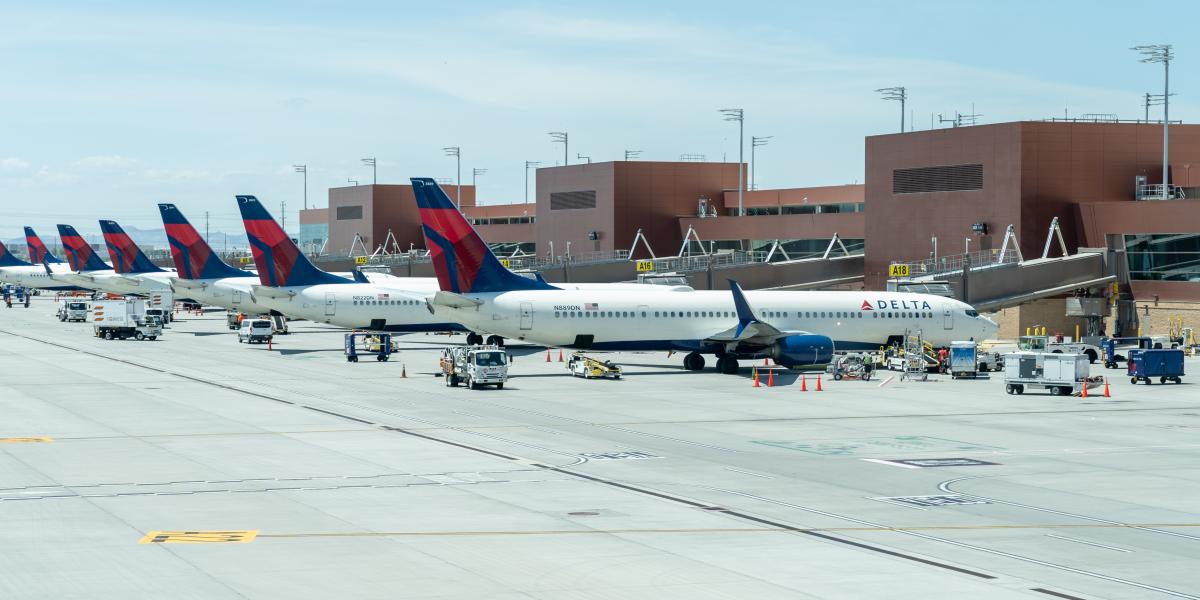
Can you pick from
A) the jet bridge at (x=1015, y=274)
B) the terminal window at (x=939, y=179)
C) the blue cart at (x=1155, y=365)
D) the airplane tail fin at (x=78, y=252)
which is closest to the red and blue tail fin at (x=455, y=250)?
the blue cart at (x=1155, y=365)

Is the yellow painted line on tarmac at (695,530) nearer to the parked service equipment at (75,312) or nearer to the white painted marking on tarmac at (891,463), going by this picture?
the white painted marking on tarmac at (891,463)

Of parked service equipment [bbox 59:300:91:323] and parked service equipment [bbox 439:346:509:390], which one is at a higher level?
parked service equipment [bbox 59:300:91:323]

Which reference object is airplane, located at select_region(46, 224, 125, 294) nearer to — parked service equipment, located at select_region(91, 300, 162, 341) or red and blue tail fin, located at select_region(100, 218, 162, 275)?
red and blue tail fin, located at select_region(100, 218, 162, 275)

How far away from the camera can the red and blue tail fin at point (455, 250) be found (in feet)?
193

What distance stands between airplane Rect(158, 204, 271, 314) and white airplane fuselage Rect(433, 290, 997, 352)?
104ft

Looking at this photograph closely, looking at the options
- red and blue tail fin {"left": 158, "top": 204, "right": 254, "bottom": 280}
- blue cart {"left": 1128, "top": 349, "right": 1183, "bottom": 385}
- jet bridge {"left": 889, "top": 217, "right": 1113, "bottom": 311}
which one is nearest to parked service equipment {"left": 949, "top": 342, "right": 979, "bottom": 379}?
blue cart {"left": 1128, "top": 349, "right": 1183, "bottom": 385}

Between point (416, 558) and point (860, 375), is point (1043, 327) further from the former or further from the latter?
point (416, 558)

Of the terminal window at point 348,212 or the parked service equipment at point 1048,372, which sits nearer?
the parked service equipment at point 1048,372

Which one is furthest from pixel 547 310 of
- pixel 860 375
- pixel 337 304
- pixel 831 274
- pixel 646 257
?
pixel 646 257

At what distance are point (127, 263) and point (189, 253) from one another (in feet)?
104

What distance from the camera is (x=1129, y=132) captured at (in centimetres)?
→ 9150

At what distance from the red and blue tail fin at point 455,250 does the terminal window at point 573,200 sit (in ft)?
233

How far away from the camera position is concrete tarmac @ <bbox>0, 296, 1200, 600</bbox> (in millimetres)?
19375

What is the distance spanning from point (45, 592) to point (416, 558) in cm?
526
